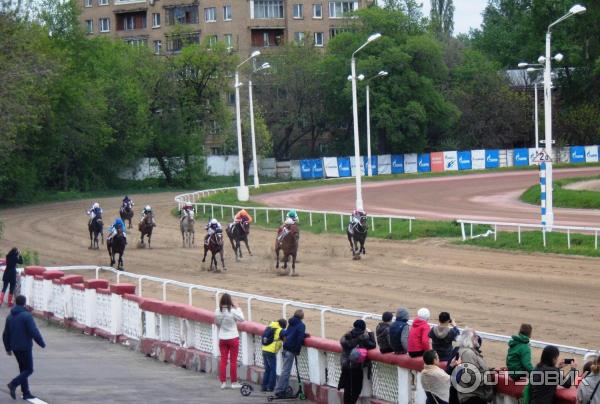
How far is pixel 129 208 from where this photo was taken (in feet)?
137

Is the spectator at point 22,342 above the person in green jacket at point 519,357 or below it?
below

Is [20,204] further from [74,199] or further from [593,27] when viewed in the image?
[593,27]

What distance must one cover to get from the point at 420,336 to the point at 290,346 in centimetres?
236

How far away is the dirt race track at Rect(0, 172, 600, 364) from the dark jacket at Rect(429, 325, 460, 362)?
3516 millimetres

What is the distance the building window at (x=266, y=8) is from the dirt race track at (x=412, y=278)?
2152 inches

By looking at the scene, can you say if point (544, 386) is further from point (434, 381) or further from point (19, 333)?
point (19, 333)

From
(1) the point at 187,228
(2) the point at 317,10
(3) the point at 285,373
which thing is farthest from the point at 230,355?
(2) the point at 317,10

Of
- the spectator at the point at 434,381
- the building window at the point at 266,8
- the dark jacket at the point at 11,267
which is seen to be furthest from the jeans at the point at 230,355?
the building window at the point at 266,8

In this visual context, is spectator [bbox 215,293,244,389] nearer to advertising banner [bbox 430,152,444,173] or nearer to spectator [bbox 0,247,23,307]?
spectator [bbox 0,247,23,307]

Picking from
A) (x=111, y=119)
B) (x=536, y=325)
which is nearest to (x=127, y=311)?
(x=536, y=325)

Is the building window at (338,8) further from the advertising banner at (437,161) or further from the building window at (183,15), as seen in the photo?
the advertising banner at (437,161)

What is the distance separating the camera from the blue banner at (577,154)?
74625 mm

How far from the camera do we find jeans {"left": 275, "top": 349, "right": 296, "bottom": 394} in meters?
13.3

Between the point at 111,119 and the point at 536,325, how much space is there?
54.8 metres
